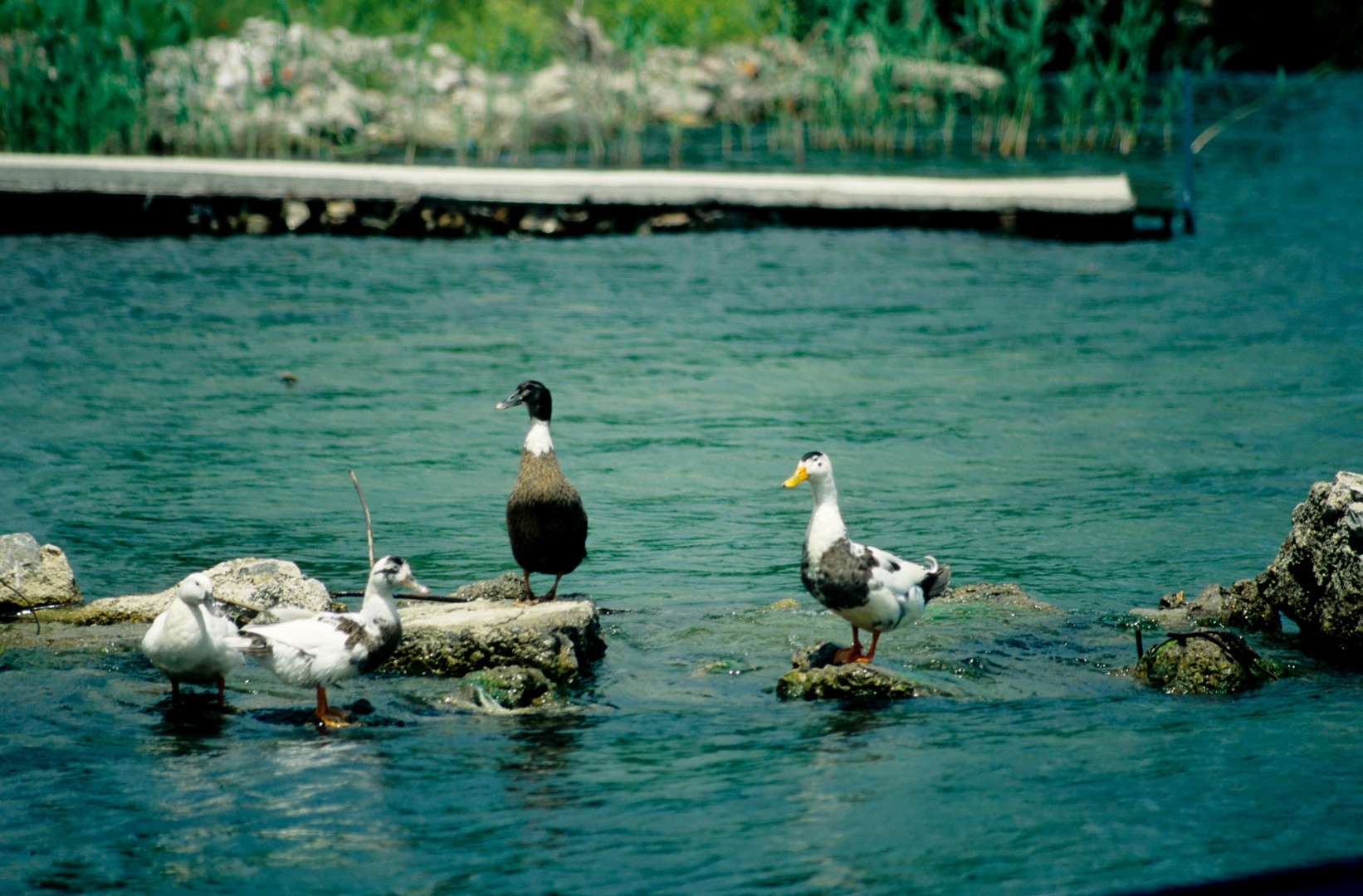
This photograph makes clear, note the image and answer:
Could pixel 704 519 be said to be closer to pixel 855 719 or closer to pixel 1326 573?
pixel 855 719

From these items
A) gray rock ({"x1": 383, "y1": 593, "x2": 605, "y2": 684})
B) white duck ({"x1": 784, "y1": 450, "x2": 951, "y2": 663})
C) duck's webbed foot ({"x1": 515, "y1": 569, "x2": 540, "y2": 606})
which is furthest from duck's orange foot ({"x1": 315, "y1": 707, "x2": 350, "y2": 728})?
white duck ({"x1": 784, "y1": 450, "x2": 951, "y2": 663})

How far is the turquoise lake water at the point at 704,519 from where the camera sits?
5.20 metres

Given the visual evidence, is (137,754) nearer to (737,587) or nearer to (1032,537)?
(737,587)

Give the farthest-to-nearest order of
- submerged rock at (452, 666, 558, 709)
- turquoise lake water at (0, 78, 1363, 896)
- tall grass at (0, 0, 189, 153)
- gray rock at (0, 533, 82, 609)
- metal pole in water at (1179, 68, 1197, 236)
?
tall grass at (0, 0, 189, 153), metal pole in water at (1179, 68, 1197, 236), gray rock at (0, 533, 82, 609), submerged rock at (452, 666, 558, 709), turquoise lake water at (0, 78, 1363, 896)

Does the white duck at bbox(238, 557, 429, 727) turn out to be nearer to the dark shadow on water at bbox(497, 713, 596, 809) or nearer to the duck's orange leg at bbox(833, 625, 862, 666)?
the dark shadow on water at bbox(497, 713, 596, 809)

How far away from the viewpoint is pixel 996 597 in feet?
24.7

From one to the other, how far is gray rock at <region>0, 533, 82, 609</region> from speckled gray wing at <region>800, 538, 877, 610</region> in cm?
390

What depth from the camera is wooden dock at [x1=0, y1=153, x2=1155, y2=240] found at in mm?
18484

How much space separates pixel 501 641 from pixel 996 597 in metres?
2.64

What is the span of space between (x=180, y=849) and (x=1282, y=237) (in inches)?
666

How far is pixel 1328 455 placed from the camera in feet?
34.0

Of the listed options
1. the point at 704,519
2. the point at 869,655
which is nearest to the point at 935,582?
the point at 869,655

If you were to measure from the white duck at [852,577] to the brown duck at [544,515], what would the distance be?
104 centimetres

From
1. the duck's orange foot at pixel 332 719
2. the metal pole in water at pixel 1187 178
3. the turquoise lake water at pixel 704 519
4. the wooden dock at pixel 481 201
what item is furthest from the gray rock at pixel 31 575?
the metal pole in water at pixel 1187 178
